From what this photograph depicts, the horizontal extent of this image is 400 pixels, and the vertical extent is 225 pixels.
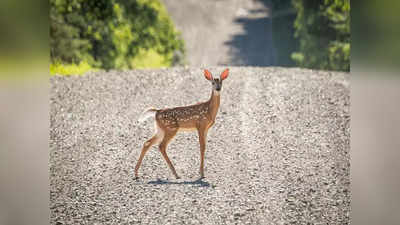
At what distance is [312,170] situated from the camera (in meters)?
3.79

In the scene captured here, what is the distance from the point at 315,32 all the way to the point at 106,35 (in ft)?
7.88

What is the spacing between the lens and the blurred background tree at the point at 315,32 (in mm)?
4148

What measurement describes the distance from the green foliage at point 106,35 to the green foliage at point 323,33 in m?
1.38

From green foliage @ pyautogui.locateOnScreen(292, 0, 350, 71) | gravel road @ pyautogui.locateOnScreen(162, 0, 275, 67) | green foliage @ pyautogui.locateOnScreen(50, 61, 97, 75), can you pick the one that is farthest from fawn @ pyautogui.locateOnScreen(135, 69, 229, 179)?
green foliage @ pyautogui.locateOnScreen(50, 61, 97, 75)

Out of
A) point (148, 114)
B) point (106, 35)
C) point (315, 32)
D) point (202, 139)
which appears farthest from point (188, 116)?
point (106, 35)

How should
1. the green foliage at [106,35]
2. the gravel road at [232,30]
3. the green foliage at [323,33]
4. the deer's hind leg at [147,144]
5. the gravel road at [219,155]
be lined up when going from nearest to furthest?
1. the gravel road at [219,155]
2. the deer's hind leg at [147,144]
3. the gravel road at [232,30]
4. the green foliage at [323,33]
5. the green foliage at [106,35]

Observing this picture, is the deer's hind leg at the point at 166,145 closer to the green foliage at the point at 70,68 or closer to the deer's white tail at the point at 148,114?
the deer's white tail at the point at 148,114

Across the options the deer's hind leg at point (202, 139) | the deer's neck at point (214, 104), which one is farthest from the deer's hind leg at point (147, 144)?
the deer's neck at point (214, 104)

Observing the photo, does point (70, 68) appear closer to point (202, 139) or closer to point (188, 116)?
point (188, 116)

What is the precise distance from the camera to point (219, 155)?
3.79 meters

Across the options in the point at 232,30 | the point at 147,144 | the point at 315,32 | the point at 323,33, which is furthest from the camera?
the point at 323,33
